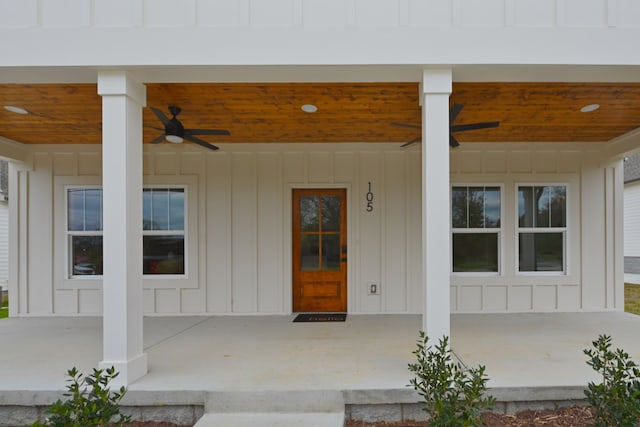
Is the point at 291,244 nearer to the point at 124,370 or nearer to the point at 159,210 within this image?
the point at 159,210

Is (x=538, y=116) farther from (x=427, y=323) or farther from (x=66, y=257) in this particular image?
(x=66, y=257)

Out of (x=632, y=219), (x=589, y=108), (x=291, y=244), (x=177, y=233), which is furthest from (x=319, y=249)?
(x=632, y=219)

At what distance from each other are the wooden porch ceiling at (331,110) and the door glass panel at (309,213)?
890mm

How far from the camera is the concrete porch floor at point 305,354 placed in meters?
2.90

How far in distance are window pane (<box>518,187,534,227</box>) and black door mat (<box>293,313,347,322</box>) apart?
302 cm

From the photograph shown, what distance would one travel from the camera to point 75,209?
5.96m

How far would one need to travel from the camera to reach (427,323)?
121 inches

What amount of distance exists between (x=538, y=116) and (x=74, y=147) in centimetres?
637

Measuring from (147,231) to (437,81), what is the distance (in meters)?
4.62

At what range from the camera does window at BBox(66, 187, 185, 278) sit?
5836mm

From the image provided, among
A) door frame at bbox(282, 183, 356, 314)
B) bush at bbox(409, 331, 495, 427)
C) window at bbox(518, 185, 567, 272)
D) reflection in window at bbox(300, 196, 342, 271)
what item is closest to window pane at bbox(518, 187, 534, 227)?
window at bbox(518, 185, 567, 272)

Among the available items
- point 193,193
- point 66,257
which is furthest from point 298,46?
point 66,257

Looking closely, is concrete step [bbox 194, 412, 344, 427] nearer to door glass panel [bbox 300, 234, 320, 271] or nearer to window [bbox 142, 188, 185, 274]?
door glass panel [bbox 300, 234, 320, 271]

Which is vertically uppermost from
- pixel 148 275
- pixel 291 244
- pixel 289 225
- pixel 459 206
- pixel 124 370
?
pixel 459 206
